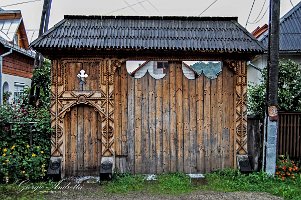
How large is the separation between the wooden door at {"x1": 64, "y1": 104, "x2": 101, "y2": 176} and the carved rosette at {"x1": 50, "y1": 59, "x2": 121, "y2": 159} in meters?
0.14

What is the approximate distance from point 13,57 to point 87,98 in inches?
538

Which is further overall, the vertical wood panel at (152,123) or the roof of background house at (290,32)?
the roof of background house at (290,32)

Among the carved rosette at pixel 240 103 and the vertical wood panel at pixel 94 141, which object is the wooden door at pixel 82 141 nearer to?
the vertical wood panel at pixel 94 141

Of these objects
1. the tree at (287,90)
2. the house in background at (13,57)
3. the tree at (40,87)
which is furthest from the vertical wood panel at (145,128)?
the house in background at (13,57)

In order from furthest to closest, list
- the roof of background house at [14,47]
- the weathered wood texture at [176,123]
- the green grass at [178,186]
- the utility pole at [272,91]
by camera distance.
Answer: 1. the roof of background house at [14,47]
2. the weathered wood texture at [176,123]
3. the utility pole at [272,91]
4. the green grass at [178,186]

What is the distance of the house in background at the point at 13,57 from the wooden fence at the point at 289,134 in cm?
1289

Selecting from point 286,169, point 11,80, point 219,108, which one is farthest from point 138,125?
point 11,80

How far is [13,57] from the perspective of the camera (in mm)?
19844

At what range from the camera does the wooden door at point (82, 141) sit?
789cm

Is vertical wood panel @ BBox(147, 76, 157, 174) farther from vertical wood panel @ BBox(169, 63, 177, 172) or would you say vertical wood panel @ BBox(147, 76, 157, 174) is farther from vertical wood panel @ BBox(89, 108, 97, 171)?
vertical wood panel @ BBox(89, 108, 97, 171)

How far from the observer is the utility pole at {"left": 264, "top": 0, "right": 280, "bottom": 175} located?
25.0 feet

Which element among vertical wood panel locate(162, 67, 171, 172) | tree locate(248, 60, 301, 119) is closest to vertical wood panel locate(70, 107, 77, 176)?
vertical wood panel locate(162, 67, 171, 172)

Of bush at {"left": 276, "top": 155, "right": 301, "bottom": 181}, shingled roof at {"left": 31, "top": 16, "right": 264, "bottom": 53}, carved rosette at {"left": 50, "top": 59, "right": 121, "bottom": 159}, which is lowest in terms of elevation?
bush at {"left": 276, "top": 155, "right": 301, "bottom": 181}

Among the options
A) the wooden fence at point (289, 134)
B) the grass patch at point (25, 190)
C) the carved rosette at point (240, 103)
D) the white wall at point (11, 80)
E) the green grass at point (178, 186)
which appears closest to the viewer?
the grass patch at point (25, 190)
